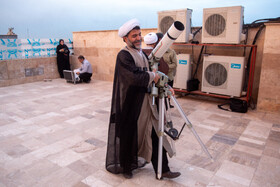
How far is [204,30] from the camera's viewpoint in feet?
14.7

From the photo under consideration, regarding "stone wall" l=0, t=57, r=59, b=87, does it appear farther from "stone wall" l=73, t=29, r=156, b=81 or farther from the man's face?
the man's face

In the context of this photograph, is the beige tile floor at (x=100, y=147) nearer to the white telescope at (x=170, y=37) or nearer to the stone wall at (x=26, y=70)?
the white telescope at (x=170, y=37)

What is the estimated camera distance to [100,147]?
2.90 m

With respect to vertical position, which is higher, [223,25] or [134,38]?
[223,25]

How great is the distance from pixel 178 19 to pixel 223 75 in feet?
4.68

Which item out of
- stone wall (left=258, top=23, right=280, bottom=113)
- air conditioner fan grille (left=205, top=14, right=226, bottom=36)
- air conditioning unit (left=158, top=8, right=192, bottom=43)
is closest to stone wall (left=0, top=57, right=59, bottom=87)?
air conditioning unit (left=158, top=8, right=192, bottom=43)

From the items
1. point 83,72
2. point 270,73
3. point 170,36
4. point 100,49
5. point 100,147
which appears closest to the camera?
point 170,36

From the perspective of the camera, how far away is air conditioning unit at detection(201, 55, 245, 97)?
4.21 meters

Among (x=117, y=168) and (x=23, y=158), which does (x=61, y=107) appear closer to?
(x=23, y=158)

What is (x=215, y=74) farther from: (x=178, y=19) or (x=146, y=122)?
(x=146, y=122)

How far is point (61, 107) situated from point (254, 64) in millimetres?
3672

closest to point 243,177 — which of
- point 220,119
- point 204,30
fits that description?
point 220,119

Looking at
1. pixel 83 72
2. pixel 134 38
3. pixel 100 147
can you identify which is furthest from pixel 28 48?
pixel 134 38

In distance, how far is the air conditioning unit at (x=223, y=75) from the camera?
421 centimetres
